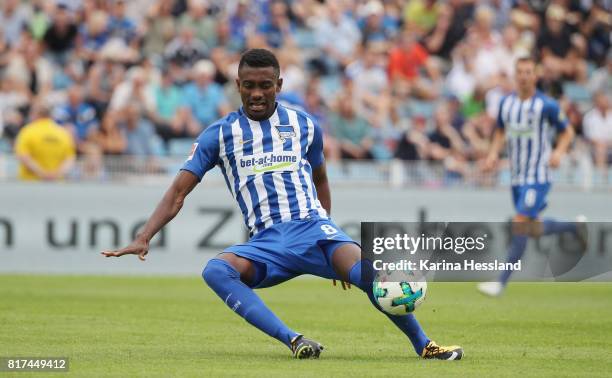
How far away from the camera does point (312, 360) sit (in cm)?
858

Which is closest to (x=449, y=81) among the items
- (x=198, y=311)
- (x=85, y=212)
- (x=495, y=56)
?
(x=495, y=56)

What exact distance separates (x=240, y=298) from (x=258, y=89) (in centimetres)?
144

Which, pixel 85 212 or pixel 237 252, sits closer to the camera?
pixel 237 252

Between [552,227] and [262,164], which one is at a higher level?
[262,164]

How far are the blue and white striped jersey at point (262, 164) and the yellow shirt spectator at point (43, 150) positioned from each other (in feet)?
33.5

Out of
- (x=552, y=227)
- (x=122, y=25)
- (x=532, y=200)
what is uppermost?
(x=122, y=25)

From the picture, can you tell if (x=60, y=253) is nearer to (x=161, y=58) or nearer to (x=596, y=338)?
(x=161, y=58)

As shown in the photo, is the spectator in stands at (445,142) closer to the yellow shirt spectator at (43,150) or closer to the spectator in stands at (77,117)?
the spectator in stands at (77,117)

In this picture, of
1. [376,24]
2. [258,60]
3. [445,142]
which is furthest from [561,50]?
[258,60]

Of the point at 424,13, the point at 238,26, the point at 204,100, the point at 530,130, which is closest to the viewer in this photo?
the point at 530,130

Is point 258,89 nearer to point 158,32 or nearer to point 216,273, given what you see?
point 216,273

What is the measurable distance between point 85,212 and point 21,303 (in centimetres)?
570

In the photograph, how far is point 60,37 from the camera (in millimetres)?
22141

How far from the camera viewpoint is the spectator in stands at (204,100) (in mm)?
20844
